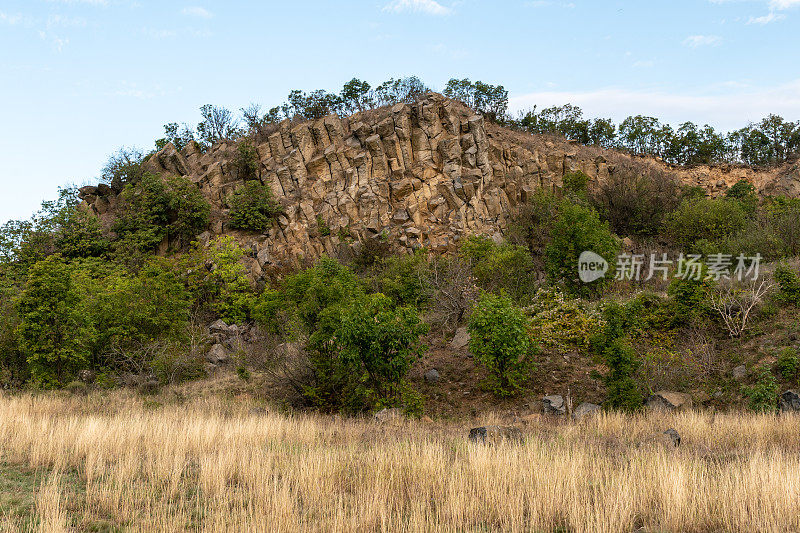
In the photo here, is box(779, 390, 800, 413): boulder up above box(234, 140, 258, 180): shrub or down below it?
below

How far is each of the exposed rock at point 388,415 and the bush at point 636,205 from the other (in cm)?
3271

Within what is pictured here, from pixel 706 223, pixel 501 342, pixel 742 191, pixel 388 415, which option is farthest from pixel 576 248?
pixel 742 191

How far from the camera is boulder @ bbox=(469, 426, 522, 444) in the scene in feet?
28.4

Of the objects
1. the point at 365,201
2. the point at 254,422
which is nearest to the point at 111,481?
the point at 254,422

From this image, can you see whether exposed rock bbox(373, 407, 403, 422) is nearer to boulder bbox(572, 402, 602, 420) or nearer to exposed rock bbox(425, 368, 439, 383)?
exposed rock bbox(425, 368, 439, 383)

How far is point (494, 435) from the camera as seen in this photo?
8.98m

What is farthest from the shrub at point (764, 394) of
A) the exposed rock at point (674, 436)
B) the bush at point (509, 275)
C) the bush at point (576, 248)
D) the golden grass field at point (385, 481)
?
the bush at point (509, 275)

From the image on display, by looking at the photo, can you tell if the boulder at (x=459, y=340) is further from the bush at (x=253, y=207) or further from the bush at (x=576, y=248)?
the bush at (x=253, y=207)

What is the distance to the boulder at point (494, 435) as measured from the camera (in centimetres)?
866

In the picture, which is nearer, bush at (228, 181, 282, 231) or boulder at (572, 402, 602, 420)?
boulder at (572, 402, 602, 420)

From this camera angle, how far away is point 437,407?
Result: 15.0 metres

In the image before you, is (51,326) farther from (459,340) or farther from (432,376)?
(459,340)

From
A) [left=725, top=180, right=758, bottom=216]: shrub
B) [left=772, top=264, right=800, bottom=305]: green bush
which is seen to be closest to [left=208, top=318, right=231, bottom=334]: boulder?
[left=772, top=264, right=800, bottom=305]: green bush

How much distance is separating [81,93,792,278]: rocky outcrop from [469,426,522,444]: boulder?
27653mm
